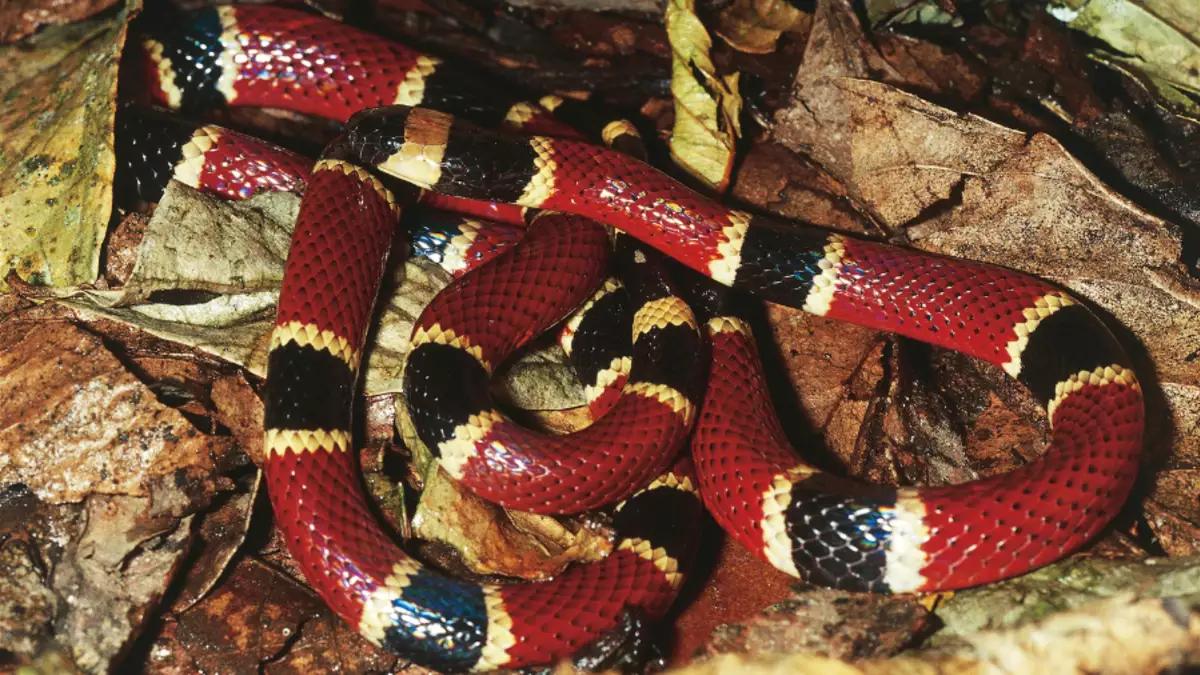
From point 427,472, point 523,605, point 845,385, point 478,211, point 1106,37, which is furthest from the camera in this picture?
point 1106,37

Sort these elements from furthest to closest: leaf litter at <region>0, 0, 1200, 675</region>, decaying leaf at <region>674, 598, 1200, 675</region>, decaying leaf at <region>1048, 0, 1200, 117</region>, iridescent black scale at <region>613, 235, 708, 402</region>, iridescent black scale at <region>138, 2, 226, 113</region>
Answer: iridescent black scale at <region>138, 2, 226, 113</region>, decaying leaf at <region>1048, 0, 1200, 117</region>, iridescent black scale at <region>613, 235, 708, 402</region>, leaf litter at <region>0, 0, 1200, 675</region>, decaying leaf at <region>674, 598, 1200, 675</region>

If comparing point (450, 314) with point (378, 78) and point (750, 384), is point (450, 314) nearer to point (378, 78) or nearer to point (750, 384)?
point (750, 384)

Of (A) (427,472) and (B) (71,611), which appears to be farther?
(A) (427,472)

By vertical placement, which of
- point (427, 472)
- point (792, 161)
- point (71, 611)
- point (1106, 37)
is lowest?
point (71, 611)

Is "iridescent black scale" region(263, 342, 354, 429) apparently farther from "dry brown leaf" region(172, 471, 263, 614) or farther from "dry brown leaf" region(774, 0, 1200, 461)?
"dry brown leaf" region(774, 0, 1200, 461)

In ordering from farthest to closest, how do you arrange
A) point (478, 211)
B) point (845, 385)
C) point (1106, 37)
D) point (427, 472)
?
point (1106, 37) < point (478, 211) < point (845, 385) < point (427, 472)

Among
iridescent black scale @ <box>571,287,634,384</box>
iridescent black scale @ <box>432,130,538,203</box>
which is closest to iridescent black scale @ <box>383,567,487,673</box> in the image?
iridescent black scale @ <box>571,287,634,384</box>

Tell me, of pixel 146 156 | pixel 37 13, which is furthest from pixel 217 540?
pixel 37 13

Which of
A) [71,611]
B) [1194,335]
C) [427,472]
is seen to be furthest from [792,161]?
[71,611]
